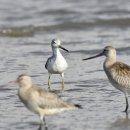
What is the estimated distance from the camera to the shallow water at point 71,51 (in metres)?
10.1

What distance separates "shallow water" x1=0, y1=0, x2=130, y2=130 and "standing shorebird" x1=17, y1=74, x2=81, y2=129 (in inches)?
11.9

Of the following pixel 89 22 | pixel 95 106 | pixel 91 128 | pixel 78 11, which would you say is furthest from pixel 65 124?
pixel 78 11

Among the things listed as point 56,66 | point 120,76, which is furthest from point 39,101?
point 56,66

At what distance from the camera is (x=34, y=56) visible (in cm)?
1547

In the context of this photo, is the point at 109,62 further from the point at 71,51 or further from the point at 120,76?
the point at 71,51

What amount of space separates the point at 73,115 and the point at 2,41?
26.6 feet

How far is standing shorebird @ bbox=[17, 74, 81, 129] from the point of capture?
937 cm

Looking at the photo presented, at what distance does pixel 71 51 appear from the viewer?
16.3 m

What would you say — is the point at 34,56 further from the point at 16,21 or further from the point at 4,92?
the point at 16,21

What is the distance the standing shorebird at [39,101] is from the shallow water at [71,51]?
302 mm

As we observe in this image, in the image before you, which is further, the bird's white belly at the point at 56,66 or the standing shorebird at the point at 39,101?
the bird's white belly at the point at 56,66

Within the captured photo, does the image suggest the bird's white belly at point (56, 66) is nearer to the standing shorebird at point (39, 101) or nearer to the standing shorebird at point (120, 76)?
the standing shorebird at point (120, 76)

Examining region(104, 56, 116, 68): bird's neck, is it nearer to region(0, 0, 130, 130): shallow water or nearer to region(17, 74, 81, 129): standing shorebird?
region(0, 0, 130, 130): shallow water

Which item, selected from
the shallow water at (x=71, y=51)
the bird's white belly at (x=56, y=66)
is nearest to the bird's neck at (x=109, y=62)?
the shallow water at (x=71, y=51)
